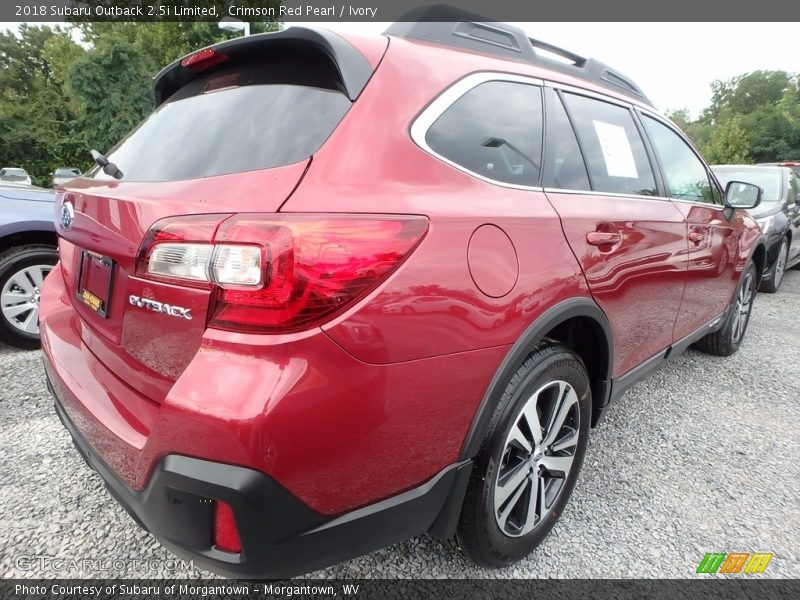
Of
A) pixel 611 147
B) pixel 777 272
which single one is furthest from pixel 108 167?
pixel 777 272

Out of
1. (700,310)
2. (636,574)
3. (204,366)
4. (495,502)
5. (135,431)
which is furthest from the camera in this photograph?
(700,310)

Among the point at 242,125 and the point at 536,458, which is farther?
the point at 536,458

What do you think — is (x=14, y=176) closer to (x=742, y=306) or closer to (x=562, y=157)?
(x=562, y=157)

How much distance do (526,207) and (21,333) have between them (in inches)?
151

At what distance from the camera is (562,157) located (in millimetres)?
1871

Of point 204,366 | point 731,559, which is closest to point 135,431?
point 204,366

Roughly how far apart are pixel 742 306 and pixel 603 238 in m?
3.16

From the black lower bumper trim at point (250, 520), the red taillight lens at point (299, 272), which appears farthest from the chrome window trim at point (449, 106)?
the black lower bumper trim at point (250, 520)

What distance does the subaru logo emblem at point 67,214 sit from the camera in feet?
5.28

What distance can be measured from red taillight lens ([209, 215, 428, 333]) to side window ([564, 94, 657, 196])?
133 centimetres

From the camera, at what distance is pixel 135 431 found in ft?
4.18

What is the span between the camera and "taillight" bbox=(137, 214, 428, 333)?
42.4 inches

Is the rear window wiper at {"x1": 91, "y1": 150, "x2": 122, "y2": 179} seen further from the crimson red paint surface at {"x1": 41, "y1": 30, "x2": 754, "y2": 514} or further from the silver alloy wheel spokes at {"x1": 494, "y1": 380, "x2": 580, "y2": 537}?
the silver alloy wheel spokes at {"x1": 494, "y1": 380, "x2": 580, "y2": 537}

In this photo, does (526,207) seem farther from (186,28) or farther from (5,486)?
(186,28)
